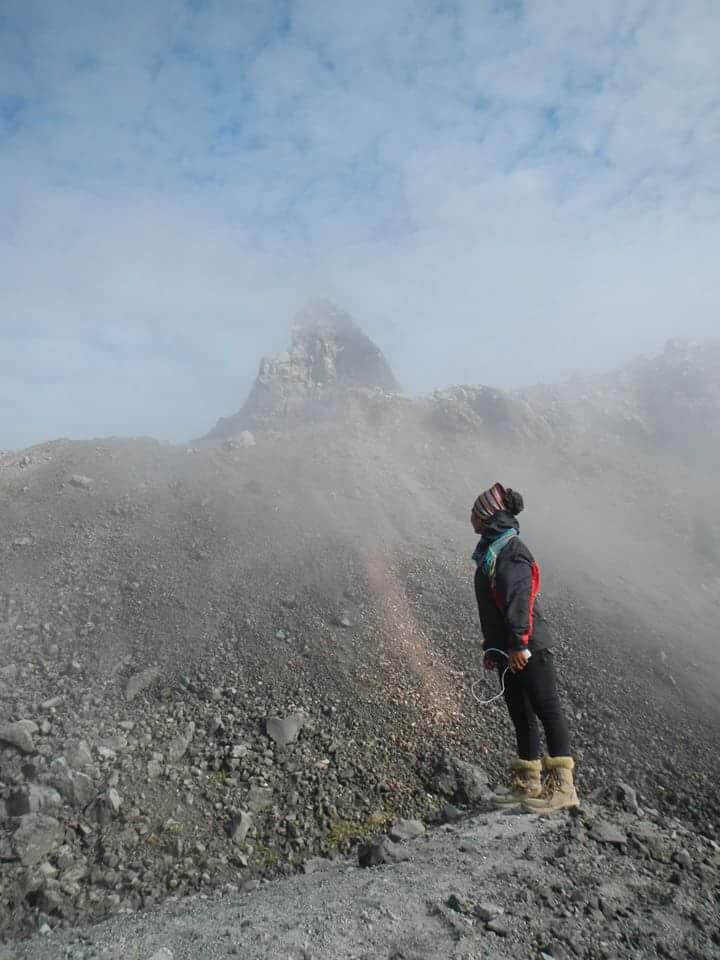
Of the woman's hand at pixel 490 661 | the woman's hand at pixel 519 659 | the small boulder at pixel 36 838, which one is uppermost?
the woman's hand at pixel 519 659

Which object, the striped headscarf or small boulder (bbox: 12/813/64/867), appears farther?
the striped headscarf

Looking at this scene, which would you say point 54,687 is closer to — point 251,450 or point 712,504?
point 251,450

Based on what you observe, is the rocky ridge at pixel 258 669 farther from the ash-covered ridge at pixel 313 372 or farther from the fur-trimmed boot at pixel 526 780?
the ash-covered ridge at pixel 313 372

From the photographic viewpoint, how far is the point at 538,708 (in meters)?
5.55

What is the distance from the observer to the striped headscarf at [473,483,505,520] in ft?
19.7

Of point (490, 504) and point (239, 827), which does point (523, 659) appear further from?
point (239, 827)

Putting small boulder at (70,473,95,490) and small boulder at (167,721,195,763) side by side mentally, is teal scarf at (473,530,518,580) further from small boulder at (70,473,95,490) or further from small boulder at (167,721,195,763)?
small boulder at (70,473,95,490)

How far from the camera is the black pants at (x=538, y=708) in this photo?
5.54 metres

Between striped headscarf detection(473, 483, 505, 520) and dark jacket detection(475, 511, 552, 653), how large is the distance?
7cm

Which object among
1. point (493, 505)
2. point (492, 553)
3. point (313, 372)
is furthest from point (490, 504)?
point (313, 372)

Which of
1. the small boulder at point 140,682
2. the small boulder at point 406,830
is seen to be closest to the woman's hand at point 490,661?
the small boulder at point 406,830

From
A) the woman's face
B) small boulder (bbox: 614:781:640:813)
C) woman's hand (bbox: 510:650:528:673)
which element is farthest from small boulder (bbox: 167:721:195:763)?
small boulder (bbox: 614:781:640:813)

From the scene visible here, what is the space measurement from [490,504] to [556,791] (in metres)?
3.16

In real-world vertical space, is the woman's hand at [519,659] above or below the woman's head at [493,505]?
below
